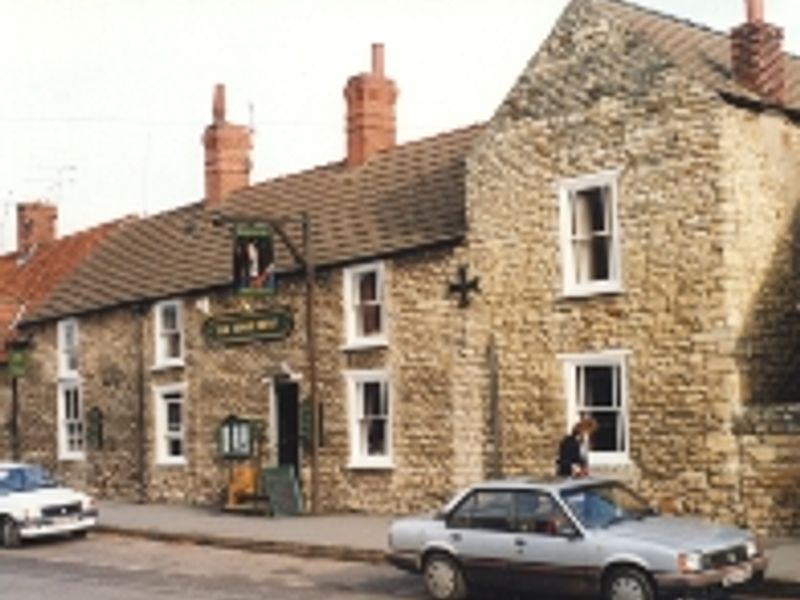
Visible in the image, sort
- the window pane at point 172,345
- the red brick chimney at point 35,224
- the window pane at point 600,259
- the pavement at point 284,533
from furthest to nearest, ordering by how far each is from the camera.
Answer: the red brick chimney at point 35,224 → the window pane at point 172,345 → the window pane at point 600,259 → the pavement at point 284,533

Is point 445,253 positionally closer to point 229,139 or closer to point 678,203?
point 678,203

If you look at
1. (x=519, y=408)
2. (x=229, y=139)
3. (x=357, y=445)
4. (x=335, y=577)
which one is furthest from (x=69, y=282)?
(x=335, y=577)

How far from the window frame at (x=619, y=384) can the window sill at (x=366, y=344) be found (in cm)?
406

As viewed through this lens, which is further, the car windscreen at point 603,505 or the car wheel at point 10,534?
the car wheel at point 10,534

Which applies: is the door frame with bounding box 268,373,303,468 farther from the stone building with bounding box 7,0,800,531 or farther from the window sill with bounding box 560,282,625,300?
the window sill with bounding box 560,282,625,300

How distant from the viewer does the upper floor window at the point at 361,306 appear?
22422 mm

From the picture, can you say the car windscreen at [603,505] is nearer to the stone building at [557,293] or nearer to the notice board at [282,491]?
the stone building at [557,293]

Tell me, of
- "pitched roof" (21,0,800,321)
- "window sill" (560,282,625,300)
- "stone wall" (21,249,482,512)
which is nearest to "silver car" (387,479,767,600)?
"window sill" (560,282,625,300)

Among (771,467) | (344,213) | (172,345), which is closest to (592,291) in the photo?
(771,467)

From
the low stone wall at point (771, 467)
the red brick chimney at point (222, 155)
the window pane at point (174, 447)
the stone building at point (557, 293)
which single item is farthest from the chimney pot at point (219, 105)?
the low stone wall at point (771, 467)

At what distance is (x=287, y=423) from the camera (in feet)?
78.9

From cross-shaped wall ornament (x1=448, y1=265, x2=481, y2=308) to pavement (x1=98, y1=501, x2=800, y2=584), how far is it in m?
4.13

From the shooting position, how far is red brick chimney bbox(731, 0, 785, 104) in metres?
18.4

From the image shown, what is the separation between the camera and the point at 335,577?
51.7 feet
